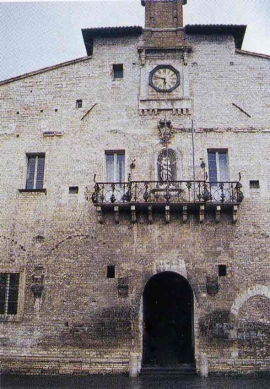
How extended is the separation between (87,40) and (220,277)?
39.9ft

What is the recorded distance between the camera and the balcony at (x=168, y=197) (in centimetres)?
1611

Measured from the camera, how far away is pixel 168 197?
16078mm

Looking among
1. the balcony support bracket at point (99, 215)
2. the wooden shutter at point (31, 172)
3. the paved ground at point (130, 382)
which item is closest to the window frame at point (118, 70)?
the wooden shutter at point (31, 172)

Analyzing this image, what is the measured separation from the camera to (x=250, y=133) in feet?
57.5

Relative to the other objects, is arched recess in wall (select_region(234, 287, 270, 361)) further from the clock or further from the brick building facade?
the clock

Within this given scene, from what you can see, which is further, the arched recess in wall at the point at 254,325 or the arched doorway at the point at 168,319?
the arched doorway at the point at 168,319

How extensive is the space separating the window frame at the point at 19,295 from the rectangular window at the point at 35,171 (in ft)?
11.1

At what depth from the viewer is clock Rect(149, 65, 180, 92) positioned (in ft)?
60.2

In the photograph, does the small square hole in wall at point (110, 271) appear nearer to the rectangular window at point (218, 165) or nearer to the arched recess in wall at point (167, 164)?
the arched recess in wall at point (167, 164)

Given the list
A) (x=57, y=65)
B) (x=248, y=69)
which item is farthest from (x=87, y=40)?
(x=248, y=69)

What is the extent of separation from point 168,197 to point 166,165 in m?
1.63

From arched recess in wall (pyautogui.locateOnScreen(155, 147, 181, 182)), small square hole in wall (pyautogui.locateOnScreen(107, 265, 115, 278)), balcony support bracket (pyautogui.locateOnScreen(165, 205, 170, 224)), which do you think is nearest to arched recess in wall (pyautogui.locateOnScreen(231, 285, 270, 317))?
balcony support bracket (pyautogui.locateOnScreen(165, 205, 170, 224))

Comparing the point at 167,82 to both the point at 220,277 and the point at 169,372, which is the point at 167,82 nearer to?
the point at 220,277

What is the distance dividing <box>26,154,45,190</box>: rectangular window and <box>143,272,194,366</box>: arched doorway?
245 inches
